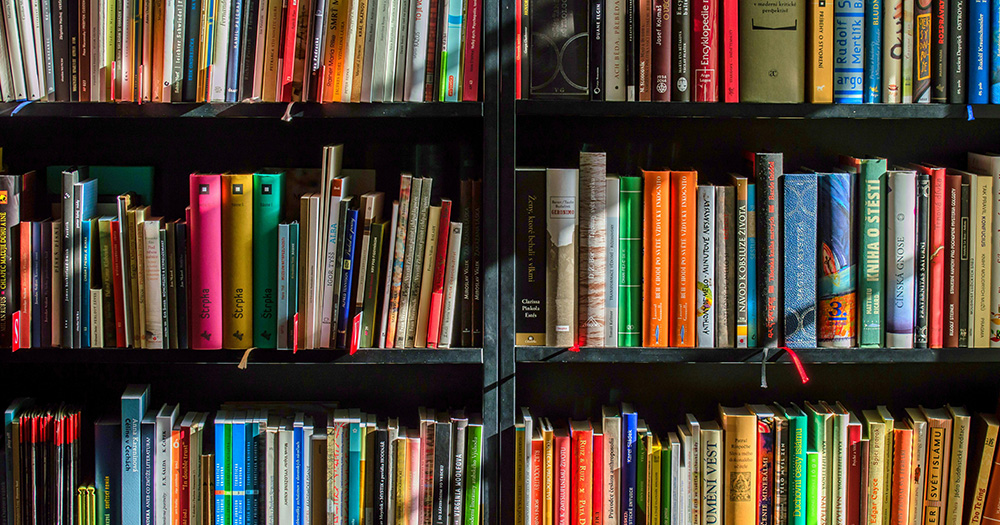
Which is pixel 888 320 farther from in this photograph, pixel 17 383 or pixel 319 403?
pixel 17 383

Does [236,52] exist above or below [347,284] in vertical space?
above

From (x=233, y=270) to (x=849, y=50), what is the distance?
3.62 feet

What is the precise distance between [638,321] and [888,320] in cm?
43

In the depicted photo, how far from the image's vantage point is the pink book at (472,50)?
145cm

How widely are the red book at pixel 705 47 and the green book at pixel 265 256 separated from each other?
2.40ft

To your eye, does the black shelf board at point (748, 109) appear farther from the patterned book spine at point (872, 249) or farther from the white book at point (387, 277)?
the white book at point (387, 277)

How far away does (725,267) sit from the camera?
1.51m

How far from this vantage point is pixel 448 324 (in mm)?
1518

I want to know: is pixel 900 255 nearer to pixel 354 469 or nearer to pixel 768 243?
pixel 768 243

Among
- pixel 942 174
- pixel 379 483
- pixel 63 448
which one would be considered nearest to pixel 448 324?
pixel 379 483

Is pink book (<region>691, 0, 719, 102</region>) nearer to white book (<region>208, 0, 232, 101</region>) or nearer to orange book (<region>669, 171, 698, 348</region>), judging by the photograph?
orange book (<region>669, 171, 698, 348</region>)

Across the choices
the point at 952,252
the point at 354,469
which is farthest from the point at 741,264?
the point at 354,469

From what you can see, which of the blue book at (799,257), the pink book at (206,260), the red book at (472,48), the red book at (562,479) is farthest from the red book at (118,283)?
the blue book at (799,257)

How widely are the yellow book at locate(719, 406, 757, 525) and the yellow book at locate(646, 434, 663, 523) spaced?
12 centimetres
